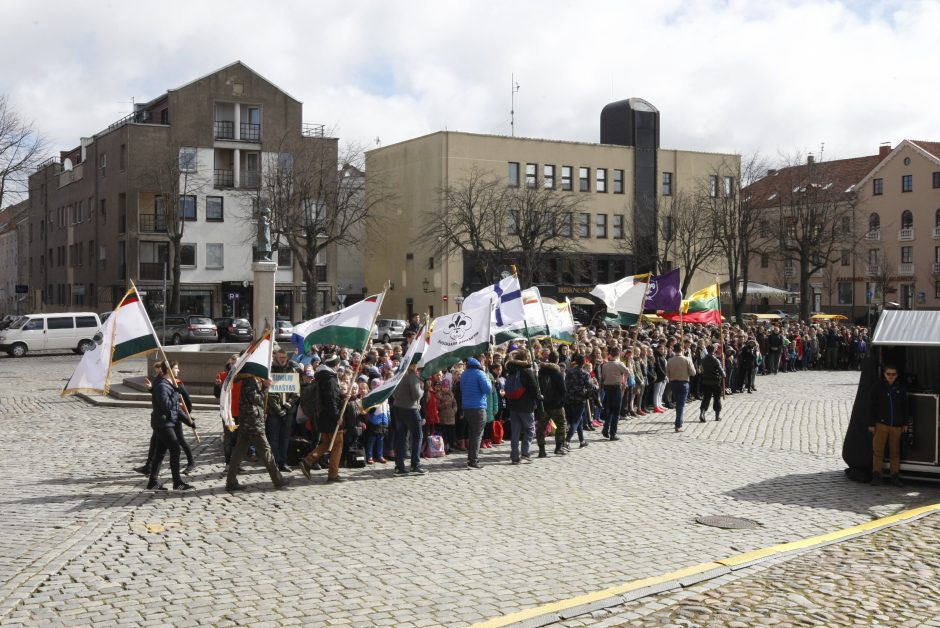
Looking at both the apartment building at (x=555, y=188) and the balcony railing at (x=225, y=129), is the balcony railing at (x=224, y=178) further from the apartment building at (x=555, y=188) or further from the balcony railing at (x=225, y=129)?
the apartment building at (x=555, y=188)

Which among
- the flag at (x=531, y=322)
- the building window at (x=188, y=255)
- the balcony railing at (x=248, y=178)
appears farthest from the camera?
the balcony railing at (x=248, y=178)

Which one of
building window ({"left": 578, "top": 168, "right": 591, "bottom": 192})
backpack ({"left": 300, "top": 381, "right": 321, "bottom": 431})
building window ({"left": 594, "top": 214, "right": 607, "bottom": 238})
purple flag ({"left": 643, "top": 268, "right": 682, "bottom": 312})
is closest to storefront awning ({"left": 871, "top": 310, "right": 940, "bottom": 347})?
backpack ({"left": 300, "top": 381, "right": 321, "bottom": 431})

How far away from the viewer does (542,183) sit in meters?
65.1

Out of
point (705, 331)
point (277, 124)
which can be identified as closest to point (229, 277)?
point (277, 124)

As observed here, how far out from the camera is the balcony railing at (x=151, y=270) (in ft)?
199

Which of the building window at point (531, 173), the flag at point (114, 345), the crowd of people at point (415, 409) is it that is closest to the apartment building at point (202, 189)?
the building window at point (531, 173)

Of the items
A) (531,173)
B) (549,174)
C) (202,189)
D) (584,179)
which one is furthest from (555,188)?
(202,189)

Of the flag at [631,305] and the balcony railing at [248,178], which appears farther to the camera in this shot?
the balcony railing at [248,178]

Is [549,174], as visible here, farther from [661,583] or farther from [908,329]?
[661,583]

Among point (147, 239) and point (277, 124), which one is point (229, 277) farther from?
point (277, 124)

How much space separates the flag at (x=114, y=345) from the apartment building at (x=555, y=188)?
4529cm

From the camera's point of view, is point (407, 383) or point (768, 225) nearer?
point (407, 383)

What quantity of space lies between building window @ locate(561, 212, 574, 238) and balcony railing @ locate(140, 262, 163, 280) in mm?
23786

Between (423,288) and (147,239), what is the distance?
16701 mm
